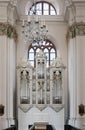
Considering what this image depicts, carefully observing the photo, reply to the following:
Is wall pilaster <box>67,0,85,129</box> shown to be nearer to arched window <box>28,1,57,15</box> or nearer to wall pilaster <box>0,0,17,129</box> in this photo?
wall pilaster <box>0,0,17,129</box>

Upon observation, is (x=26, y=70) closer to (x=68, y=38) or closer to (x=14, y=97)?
(x=14, y=97)

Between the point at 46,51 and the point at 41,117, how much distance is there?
14.3 feet

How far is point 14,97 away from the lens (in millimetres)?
18797

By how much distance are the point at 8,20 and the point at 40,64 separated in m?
2.89

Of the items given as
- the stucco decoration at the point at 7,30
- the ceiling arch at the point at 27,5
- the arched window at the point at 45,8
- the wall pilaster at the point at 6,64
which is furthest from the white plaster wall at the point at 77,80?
the arched window at the point at 45,8

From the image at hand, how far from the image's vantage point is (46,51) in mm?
20672

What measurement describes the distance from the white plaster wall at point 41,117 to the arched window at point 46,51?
11.2ft

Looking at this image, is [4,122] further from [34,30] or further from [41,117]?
[34,30]

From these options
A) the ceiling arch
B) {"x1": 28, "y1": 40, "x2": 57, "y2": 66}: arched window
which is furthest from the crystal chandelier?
the ceiling arch

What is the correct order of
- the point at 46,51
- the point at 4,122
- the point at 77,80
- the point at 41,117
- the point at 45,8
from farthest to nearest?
the point at 45,8
the point at 46,51
the point at 41,117
the point at 77,80
the point at 4,122

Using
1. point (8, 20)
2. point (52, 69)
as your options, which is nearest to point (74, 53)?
point (52, 69)

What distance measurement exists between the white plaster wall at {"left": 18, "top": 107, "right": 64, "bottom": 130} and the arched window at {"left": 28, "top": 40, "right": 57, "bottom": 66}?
3.41 metres

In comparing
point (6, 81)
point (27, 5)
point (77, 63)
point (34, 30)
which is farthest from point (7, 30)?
point (34, 30)

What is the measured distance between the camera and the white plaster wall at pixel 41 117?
58.9ft
